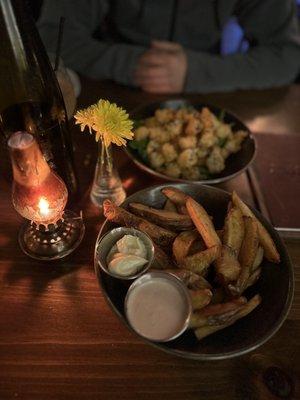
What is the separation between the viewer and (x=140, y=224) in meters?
0.80

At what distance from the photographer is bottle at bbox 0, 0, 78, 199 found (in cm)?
82

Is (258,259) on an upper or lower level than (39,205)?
lower

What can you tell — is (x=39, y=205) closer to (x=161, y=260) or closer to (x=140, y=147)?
(x=161, y=260)

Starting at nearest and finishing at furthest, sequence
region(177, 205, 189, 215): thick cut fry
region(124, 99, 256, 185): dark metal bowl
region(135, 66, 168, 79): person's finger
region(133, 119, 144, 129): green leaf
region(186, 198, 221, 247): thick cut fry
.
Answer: region(186, 198, 221, 247): thick cut fry → region(177, 205, 189, 215): thick cut fry → region(124, 99, 256, 185): dark metal bowl → region(133, 119, 144, 129): green leaf → region(135, 66, 168, 79): person's finger

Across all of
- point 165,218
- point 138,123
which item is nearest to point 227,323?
point 165,218

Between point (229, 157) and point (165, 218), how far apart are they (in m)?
0.46

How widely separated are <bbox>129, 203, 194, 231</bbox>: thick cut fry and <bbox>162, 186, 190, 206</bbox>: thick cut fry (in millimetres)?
46

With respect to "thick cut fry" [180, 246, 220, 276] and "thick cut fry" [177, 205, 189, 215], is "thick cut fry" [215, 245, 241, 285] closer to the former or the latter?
"thick cut fry" [180, 246, 220, 276]

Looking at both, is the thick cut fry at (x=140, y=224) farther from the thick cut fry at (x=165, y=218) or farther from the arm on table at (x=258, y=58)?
the arm on table at (x=258, y=58)

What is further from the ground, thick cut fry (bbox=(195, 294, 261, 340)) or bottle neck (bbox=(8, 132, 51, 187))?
bottle neck (bbox=(8, 132, 51, 187))

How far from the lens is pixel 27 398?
671mm

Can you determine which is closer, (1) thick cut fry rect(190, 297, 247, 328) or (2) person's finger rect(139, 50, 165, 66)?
(1) thick cut fry rect(190, 297, 247, 328)

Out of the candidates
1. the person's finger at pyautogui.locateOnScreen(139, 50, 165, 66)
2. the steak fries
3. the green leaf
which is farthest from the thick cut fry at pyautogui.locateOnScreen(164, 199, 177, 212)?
the person's finger at pyautogui.locateOnScreen(139, 50, 165, 66)

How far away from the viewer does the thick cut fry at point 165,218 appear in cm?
82
